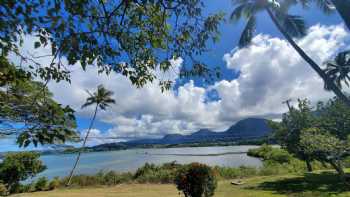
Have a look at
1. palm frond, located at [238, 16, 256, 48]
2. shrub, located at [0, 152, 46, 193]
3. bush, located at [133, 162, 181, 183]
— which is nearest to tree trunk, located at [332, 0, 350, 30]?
palm frond, located at [238, 16, 256, 48]

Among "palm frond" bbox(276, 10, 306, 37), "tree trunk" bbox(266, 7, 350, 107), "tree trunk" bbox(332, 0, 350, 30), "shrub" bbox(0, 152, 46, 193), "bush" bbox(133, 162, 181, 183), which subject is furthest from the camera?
"bush" bbox(133, 162, 181, 183)

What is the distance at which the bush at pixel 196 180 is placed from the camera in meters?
12.3

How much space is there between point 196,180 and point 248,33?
352 inches

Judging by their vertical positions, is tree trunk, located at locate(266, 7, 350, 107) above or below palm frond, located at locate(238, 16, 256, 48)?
below

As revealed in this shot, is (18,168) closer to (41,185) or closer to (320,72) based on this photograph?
(41,185)

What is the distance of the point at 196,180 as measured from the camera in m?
12.3

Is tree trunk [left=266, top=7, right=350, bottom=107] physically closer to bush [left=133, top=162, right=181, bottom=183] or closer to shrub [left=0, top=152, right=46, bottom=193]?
bush [left=133, top=162, right=181, bottom=183]

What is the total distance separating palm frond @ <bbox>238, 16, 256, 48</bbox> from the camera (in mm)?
16672

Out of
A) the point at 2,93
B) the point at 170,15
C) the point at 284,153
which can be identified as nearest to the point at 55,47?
the point at 2,93

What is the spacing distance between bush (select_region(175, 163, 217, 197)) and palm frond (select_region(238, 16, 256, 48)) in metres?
7.96

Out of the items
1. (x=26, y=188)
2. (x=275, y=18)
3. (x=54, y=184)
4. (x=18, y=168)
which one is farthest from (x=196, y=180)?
(x=26, y=188)

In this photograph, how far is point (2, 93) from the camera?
3135 mm

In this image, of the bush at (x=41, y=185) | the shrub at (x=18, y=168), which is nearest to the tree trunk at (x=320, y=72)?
the shrub at (x=18, y=168)

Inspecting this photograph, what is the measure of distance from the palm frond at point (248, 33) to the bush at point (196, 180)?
7957mm
